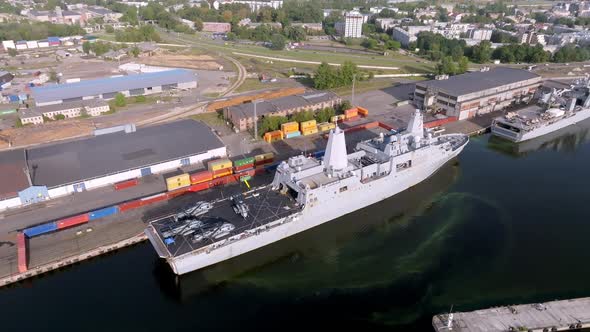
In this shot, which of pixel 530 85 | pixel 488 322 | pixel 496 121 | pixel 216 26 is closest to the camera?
pixel 488 322

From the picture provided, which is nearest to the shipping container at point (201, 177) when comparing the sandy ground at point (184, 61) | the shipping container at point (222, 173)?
the shipping container at point (222, 173)

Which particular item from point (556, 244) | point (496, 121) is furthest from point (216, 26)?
point (556, 244)

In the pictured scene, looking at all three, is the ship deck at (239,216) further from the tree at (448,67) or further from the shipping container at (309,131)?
the tree at (448,67)

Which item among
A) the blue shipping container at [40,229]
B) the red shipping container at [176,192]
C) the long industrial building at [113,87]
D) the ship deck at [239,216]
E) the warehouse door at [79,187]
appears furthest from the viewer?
the long industrial building at [113,87]

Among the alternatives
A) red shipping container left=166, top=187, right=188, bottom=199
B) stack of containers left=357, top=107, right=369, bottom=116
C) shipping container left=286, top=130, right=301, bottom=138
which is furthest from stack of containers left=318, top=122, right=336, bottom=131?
red shipping container left=166, top=187, right=188, bottom=199

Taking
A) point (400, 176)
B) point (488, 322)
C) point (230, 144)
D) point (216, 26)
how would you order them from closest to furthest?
point (488, 322) < point (400, 176) < point (230, 144) < point (216, 26)

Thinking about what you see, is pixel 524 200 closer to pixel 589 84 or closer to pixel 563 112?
pixel 563 112

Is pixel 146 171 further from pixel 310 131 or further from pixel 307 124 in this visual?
pixel 310 131

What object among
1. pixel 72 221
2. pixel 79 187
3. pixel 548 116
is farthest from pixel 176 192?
pixel 548 116
